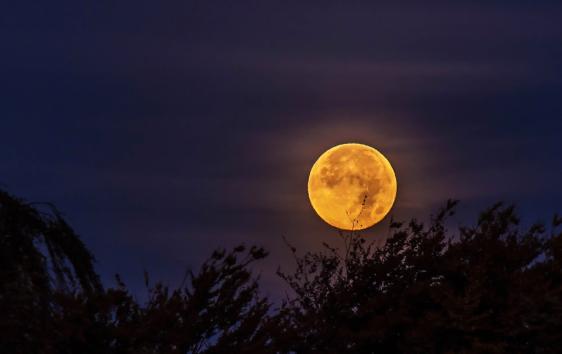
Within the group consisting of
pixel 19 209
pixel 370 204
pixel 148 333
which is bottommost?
pixel 148 333

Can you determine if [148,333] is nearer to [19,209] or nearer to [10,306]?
[10,306]

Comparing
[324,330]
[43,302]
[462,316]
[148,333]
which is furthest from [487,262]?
[43,302]

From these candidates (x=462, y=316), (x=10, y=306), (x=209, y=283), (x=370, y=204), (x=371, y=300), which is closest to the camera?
(x=10, y=306)

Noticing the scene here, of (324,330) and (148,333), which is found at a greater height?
(324,330)

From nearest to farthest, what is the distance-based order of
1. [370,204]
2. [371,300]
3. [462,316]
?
[462,316] → [371,300] → [370,204]

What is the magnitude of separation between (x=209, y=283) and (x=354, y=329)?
4.18m

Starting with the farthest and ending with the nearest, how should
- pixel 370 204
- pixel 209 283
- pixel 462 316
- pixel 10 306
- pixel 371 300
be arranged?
pixel 370 204, pixel 371 300, pixel 462 316, pixel 209 283, pixel 10 306

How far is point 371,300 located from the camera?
21062 mm

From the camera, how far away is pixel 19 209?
18250mm

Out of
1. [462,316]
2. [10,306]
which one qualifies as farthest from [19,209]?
[462,316]

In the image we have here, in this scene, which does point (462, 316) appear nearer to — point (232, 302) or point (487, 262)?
point (487, 262)

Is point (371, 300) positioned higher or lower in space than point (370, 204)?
lower

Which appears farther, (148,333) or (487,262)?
(487,262)

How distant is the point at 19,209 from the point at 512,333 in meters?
8.59
